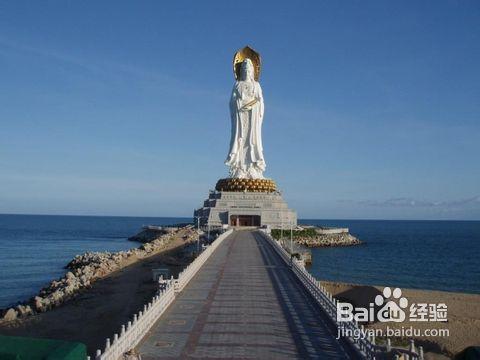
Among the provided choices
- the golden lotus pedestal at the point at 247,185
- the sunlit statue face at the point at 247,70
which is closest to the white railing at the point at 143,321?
the golden lotus pedestal at the point at 247,185

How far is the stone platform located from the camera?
50.2 meters

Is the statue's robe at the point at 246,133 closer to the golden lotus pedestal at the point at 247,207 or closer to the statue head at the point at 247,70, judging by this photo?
the statue head at the point at 247,70

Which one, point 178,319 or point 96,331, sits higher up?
point 178,319

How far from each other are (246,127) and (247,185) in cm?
716

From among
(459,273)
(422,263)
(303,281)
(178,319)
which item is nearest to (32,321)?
(178,319)

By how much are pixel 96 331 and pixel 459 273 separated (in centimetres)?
3178

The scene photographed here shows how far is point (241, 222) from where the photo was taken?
51.4 meters

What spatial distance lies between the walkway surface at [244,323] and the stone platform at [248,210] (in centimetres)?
2956

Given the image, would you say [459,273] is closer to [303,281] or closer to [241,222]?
[241,222]

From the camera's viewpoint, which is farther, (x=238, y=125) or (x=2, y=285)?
(x=238, y=125)

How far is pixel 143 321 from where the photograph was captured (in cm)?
1164

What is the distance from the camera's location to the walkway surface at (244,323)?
411 inches

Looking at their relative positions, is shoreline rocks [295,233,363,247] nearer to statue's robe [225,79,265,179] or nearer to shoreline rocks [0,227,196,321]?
statue's robe [225,79,265,179]

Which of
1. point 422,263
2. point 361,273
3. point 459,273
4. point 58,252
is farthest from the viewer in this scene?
point 58,252
